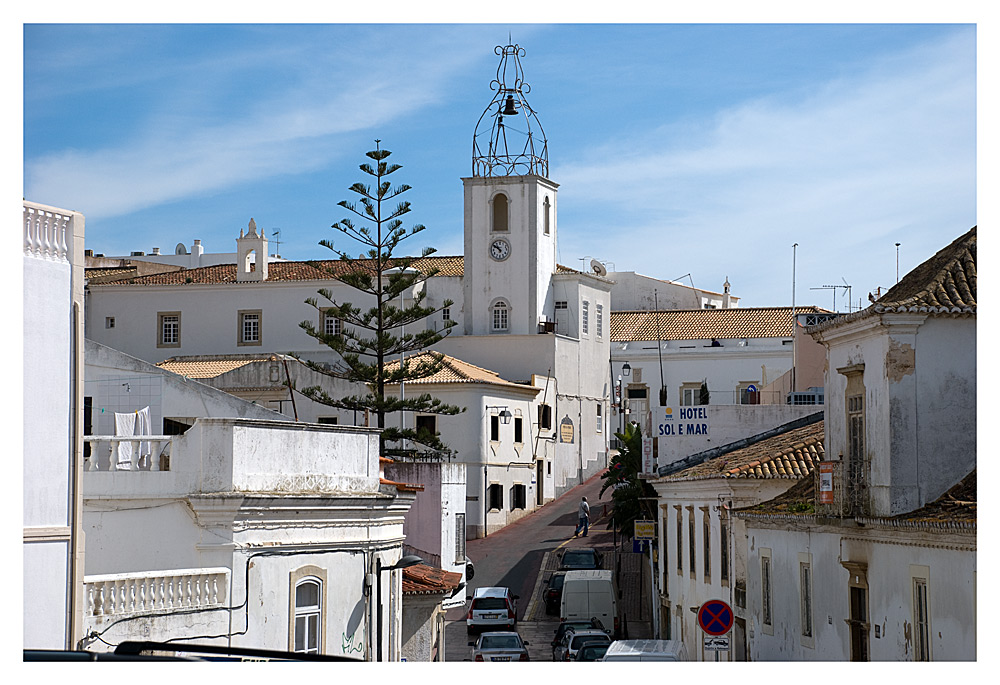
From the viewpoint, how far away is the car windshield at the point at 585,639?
23625mm

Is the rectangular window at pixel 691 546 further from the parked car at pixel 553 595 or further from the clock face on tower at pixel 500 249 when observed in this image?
the clock face on tower at pixel 500 249

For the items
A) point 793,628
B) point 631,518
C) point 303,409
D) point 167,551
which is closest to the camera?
point 167,551

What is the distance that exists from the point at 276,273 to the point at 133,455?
34.2 metres

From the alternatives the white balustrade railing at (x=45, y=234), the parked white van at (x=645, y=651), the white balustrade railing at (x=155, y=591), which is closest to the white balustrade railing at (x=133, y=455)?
the white balustrade railing at (x=155, y=591)

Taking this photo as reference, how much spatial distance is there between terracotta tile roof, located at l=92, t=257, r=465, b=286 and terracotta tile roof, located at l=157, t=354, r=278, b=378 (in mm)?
2854

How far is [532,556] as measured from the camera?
36344mm

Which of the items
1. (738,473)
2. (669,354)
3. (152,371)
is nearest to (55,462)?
(152,371)

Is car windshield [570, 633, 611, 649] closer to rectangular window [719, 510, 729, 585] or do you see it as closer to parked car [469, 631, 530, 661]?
parked car [469, 631, 530, 661]

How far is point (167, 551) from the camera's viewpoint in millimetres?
14984

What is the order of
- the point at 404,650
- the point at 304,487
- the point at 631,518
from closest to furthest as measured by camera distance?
the point at 304,487, the point at 404,650, the point at 631,518

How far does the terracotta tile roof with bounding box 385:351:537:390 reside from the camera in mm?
40603

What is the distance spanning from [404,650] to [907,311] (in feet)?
30.4

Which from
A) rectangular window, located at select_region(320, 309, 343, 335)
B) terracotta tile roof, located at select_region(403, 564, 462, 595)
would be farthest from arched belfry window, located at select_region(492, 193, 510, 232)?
terracotta tile roof, located at select_region(403, 564, 462, 595)

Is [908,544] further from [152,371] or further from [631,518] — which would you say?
[631,518]
